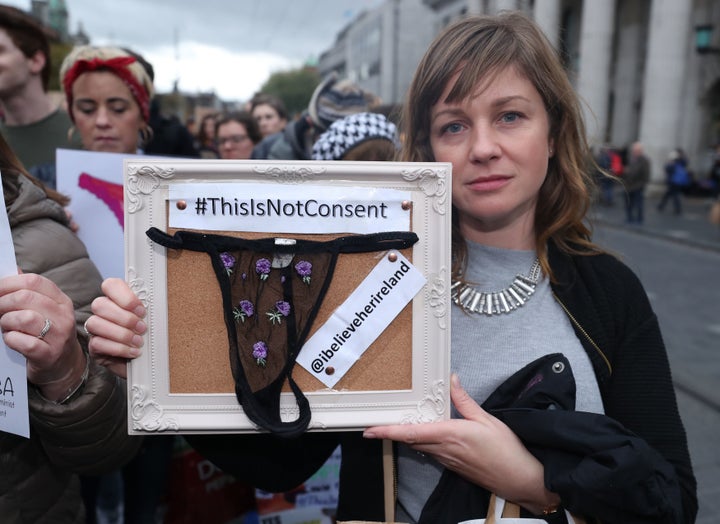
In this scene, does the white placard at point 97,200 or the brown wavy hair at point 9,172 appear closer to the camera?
the brown wavy hair at point 9,172

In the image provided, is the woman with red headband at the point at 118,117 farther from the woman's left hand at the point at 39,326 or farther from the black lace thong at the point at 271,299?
the black lace thong at the point at 271,299

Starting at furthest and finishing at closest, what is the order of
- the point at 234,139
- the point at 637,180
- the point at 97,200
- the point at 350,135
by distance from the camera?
the point at 637,180 → the point at 234,139 → the point at 350,135 → the point at 97,200

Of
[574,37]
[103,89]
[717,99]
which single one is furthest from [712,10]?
[103,89]

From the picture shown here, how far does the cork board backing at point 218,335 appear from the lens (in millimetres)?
1158

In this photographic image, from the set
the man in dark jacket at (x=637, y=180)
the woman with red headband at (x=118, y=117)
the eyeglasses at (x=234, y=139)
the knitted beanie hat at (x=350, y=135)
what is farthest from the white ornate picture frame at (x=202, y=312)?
the man in dark jacket at (x=637, y=180)

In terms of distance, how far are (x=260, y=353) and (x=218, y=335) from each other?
0.09 meters

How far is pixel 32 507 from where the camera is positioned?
146cm

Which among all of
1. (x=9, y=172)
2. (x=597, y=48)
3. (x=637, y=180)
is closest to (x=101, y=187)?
(x=9, y=172)

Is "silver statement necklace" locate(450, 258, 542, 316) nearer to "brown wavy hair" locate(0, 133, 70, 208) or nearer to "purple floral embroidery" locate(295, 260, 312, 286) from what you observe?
"purple floral embroidery" locate(295, 260, 312, 286)

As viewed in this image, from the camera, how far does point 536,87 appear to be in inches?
54.9

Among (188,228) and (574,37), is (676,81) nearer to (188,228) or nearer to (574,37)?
(574,37)

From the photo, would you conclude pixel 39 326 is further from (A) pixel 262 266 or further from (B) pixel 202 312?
(A) pixel 262 266

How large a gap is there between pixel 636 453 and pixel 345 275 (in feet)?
2.20

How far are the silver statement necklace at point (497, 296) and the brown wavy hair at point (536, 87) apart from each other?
0.04 metres
